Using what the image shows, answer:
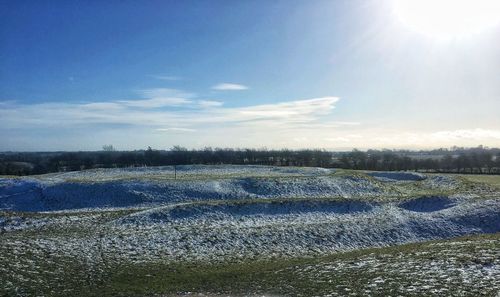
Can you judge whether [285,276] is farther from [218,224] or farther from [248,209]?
[248,209]

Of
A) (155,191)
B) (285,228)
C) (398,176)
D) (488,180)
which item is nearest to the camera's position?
(285,228)

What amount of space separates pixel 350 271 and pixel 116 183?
116 ft

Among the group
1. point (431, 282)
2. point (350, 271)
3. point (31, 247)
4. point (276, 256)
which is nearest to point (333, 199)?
point (276, 256)

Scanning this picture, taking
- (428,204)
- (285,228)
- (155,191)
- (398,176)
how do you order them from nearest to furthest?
(285,228)
(428,204)
(155,191)
(398,176)

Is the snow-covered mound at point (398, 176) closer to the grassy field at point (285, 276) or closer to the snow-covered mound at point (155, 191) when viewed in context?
the snow-covered mound at point (155, 191)

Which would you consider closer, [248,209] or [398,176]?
[248,209]

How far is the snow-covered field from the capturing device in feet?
61.4

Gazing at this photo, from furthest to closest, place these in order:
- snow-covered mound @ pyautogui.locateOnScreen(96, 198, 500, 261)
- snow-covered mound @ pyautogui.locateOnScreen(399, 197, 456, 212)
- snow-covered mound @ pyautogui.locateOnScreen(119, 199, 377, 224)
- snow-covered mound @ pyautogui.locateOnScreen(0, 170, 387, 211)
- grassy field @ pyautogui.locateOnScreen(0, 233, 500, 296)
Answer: snow-covered mound @ pyautogui.locateOnScreen(0, 170, 387, 211), snow-covered mound @ pyautogui.locateOnScreen(399, 197, 456, 212), snow-covered mound @ pyautogui.locateOnScreen(119, 199, 377, 224), snow-covered mound @ pyautogui.locateOnScreen(96, 198, 500, 261), grassy field @ pyautogui.locateOnScreen(0, 233, 500, 296)

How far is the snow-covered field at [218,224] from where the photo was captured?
736 inches

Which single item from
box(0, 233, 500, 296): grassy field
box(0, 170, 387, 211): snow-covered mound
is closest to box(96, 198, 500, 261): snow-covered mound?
box(0, 233, 500, 296): grassy field

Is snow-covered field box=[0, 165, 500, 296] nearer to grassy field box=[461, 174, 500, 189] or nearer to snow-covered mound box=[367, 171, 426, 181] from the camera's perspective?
grassy field box=[461, 174, 500, 189]

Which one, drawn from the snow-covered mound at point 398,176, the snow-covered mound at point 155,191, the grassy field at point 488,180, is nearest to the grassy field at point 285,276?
the snow-covered mound at point 155,191

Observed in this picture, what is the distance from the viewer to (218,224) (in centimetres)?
3020

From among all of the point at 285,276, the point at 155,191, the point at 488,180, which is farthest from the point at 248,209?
the point at 488,180
